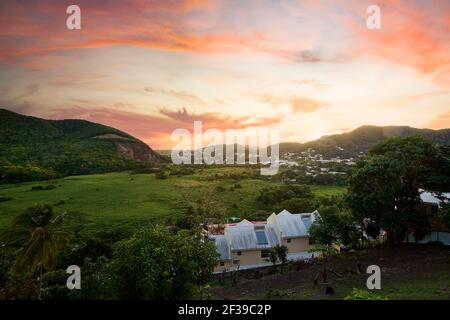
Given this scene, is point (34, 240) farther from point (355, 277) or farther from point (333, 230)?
point (333, 230)

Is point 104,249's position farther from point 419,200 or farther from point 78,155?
point 78,155

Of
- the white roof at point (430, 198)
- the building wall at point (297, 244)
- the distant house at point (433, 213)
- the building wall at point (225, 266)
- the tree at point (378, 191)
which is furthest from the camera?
the building wall at point (297, 244)

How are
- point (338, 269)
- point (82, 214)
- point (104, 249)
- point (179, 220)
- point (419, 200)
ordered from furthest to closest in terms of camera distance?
1. point (82, 214)
2. point (179, 220)
3. point (104, 249)
4. point (419, 200)
5. point (338, 269)

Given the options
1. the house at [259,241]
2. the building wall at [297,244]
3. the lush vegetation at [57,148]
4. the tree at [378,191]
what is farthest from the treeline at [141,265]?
the lush vegetation at [57,148]

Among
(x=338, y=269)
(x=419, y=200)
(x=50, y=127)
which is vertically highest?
(x=50, y=127)

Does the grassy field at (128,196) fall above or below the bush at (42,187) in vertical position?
below

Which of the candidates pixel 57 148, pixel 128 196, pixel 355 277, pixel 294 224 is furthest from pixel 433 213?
pixel 57 148

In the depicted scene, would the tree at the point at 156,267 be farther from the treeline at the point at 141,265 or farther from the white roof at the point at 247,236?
the white roof at the point at 247,236

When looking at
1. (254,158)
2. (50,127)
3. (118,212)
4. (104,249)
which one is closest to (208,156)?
(254,158)
